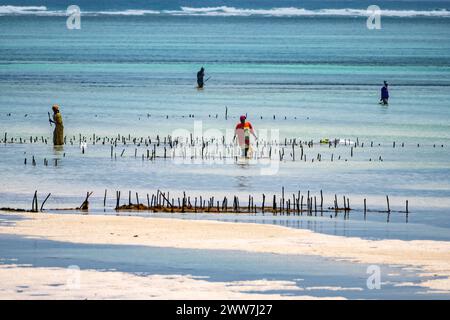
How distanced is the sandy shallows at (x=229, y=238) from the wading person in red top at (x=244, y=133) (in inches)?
403

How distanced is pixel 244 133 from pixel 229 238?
12.0 metres

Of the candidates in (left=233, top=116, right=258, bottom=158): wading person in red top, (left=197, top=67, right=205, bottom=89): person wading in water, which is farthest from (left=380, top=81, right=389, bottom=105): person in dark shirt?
(left=233, top=116, right=258, bottom=158): wading person in red top

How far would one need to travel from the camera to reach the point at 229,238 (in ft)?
63.4

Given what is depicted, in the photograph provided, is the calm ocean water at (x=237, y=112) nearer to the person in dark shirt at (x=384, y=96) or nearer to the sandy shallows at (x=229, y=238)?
the person in dark shirt at (x=384, y=96)

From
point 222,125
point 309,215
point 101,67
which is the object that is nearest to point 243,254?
point 309,215

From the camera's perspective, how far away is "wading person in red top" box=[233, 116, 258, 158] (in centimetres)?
3103

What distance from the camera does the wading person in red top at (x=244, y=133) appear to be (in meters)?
31.0

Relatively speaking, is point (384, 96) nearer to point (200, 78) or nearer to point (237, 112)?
point (237, 112)

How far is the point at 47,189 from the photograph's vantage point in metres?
26.2

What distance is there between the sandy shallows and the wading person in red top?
33.6 ft

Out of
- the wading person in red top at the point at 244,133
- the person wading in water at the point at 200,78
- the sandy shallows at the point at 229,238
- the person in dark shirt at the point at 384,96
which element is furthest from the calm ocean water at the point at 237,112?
the sandy shallows at the point at 229,238

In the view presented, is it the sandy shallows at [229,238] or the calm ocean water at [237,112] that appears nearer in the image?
the sandy shallows at [229,238]

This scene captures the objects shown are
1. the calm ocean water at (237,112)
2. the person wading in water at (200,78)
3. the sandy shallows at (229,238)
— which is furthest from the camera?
the person wading in water at (200,78)

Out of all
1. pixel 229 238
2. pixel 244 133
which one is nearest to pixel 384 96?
pixel 244 133
